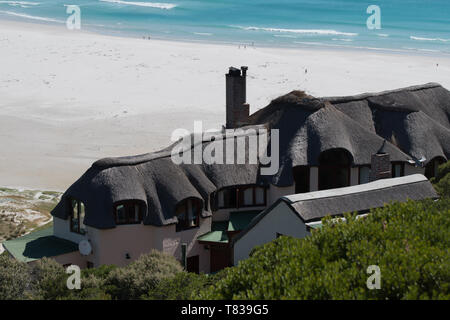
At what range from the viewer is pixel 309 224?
77.1 ft

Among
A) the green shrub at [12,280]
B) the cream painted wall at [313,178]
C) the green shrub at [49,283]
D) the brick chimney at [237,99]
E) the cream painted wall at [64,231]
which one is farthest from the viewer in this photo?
the brick chimney at [237,99]

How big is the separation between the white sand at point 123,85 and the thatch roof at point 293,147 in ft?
50.8

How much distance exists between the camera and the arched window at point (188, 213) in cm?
2727

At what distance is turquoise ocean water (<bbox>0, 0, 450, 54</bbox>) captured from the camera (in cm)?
10481

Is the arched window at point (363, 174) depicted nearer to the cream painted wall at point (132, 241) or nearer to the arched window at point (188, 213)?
the arched window at point (188, 213)

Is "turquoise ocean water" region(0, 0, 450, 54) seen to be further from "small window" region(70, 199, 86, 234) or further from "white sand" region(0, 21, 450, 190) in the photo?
"small window" region(70, 199, 86, 234)

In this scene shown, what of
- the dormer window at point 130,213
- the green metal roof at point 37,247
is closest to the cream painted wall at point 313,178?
the dormer window at point 130,213

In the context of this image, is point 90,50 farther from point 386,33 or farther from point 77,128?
point 386,33

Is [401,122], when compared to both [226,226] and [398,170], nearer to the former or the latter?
[398,170]

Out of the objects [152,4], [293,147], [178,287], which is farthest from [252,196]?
[152,4]

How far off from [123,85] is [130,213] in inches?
1579

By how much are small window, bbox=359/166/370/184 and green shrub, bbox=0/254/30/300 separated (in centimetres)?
1529

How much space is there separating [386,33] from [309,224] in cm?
9851

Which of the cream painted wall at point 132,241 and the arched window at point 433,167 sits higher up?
the arched window at point 433,167
